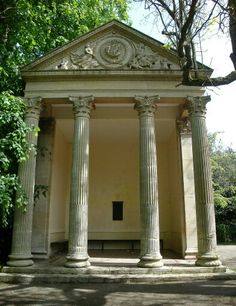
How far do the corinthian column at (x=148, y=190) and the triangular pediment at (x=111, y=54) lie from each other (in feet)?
5.76

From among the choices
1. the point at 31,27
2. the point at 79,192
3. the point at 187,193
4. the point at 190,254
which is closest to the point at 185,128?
the point at 187,193

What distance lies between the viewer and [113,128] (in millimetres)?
19531

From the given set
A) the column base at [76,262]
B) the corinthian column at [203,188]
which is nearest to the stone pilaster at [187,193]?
the corinthian column at [203,188]

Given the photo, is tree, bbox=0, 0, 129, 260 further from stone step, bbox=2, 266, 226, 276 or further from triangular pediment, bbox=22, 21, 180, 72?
stone step, bbox=2, 266, 226, 276

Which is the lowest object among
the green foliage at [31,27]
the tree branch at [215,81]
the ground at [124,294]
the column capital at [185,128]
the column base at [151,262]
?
the ground at [124,294]

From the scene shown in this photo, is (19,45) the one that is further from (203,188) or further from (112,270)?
(112,270)

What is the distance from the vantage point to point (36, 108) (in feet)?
47.2

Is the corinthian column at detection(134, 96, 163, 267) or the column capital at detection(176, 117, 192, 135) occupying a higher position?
the column capital at detection(176, 117, 192, 135)

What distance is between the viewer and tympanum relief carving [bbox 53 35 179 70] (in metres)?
14.6

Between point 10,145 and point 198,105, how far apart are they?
808 cm

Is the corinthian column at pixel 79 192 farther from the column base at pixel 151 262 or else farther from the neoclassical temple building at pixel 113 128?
the column base at pixel 151 262

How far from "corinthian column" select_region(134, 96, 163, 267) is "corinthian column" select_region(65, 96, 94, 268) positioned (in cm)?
228

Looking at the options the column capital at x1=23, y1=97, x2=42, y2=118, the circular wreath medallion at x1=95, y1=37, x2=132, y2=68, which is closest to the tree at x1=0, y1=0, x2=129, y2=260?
the column capital at x1=23, y1=97, x2=42, y2=118

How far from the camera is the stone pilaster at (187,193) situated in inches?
603
